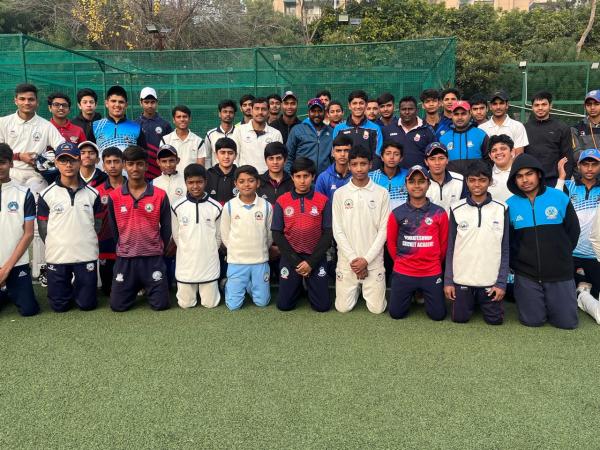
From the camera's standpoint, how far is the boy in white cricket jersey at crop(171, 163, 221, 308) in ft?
15.1

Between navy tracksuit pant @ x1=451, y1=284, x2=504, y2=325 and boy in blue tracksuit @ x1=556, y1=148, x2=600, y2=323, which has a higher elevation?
boy in blue tracksuit @ x1=556, y1=148, x2=600, y2=323

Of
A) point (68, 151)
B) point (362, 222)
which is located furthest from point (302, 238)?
point (68, 151)

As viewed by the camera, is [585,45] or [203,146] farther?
[585,45]

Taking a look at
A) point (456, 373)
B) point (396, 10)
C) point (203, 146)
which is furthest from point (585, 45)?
point (456, 373)

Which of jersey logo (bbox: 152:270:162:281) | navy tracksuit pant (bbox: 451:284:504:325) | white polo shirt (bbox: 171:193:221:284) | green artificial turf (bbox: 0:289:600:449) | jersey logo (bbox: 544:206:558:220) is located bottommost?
green artificial turf (bbox: 0:289:600:449)

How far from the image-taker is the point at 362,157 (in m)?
4.52

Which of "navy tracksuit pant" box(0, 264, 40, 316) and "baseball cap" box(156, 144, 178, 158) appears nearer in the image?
"navy tracksuit pant" box(0, 264, 40, 316)

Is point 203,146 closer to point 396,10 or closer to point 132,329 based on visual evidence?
point 132,329

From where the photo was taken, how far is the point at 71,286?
15.0 feet

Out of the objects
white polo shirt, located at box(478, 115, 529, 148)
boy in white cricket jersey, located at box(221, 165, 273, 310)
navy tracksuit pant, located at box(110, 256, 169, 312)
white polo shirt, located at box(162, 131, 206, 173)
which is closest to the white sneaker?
white polo shirt, located at box(478, 115, 529, 148)

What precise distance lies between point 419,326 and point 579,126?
3.50m

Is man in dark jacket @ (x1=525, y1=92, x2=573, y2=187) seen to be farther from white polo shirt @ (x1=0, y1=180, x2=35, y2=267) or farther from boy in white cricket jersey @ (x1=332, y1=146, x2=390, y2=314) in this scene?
white polo shirt @ (x1=0, y1=180, x2=35, y2=267)

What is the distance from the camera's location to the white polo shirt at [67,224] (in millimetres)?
4500

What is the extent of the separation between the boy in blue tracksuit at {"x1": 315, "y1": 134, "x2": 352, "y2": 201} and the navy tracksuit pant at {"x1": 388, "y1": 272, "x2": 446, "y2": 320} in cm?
116
